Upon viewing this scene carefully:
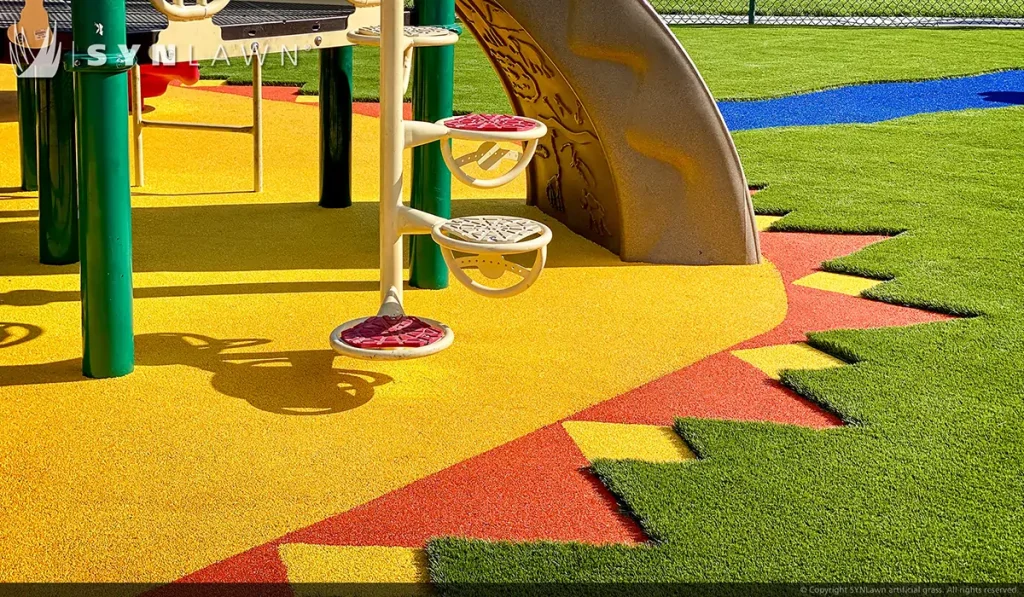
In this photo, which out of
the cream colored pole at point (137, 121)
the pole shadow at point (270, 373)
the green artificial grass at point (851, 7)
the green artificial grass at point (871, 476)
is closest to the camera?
the green artificial grass at point (871, 476)

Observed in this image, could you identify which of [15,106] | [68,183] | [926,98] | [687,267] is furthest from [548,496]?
[926,98]

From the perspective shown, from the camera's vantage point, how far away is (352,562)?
3.04 meters

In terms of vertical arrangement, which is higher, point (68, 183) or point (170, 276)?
point (68, 183)

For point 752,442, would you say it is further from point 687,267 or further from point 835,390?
point 687,267

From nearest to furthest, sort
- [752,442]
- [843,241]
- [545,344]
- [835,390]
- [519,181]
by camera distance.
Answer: [752,442], [835,390], [545,344], [843,241], [519,181]

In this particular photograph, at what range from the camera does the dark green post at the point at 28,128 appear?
6694mm

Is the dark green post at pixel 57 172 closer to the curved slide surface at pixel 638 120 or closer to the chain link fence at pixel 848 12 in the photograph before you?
the curved slide surface at pixel 638 120

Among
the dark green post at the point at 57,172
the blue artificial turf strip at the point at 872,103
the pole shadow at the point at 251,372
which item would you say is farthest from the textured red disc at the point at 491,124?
the blue artificial turf strip at the point at 872,103

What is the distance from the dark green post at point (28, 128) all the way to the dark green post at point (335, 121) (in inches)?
60.4

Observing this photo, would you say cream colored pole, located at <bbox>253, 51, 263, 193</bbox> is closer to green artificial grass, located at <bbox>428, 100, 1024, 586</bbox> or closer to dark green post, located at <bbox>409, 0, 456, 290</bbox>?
dark green post, located at <bbox>409, 0, 456, 290</bbox>

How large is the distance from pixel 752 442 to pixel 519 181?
4.21 metres

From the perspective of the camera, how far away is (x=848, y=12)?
19328 millimetres

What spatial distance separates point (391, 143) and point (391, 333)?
27.0 inches

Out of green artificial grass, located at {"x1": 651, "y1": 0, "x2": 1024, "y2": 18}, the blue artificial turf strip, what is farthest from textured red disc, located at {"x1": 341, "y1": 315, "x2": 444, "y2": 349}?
green artificial grass, located at {"x1": 651, "y1": 0, "x2": 1024, "y2": 18}
